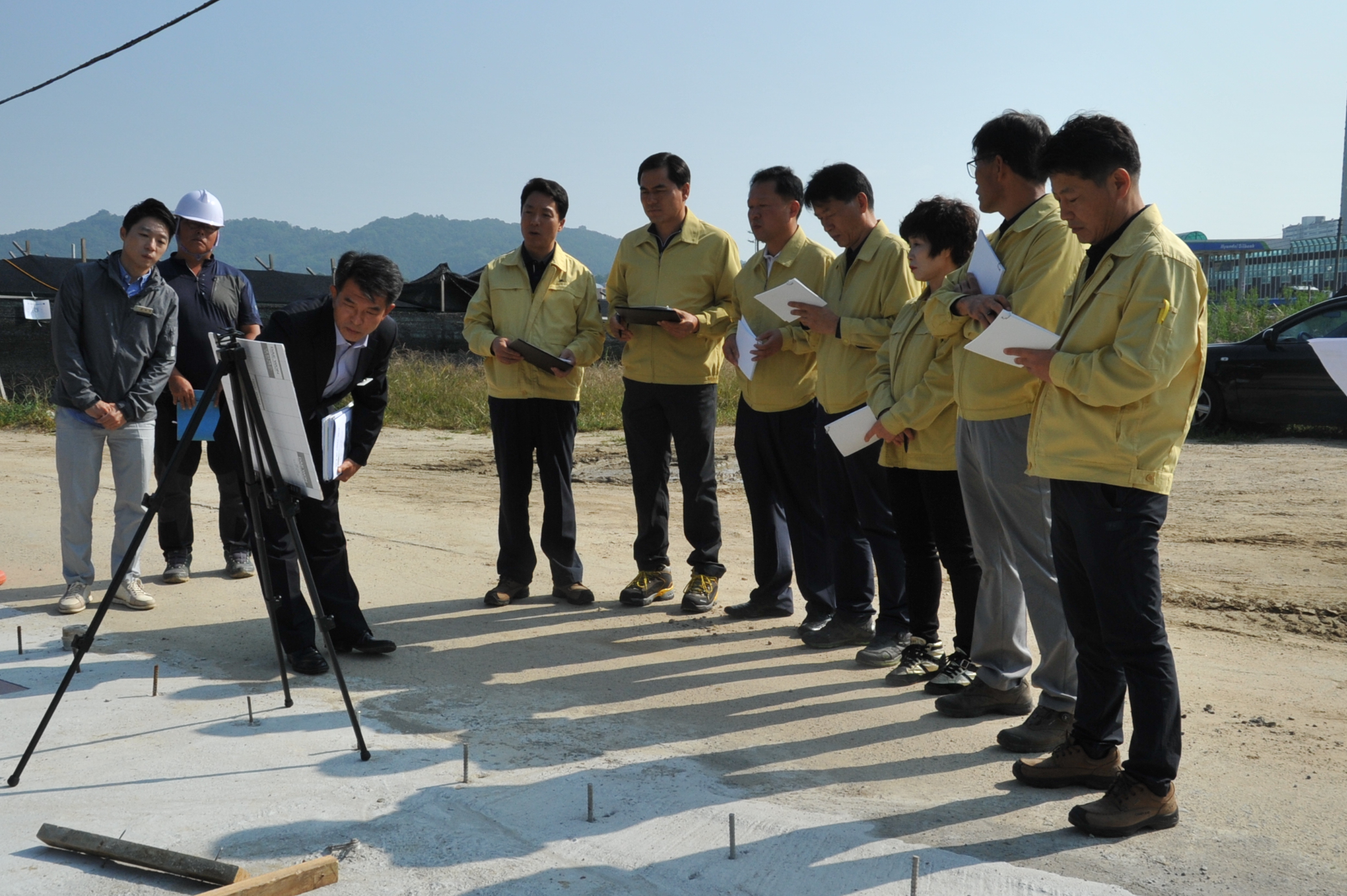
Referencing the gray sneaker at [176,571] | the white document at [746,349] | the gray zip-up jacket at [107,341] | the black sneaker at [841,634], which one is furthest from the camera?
the gray sneaker at [176,571]

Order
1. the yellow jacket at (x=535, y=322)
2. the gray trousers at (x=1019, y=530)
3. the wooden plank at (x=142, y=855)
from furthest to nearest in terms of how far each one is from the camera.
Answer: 1. the yellow jacket at (x=535, y=322)
2. the gray trousers at (x=1019, y=530)
3. the wooden plank at (x=142, y=855)

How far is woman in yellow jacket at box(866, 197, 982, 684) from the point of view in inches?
178

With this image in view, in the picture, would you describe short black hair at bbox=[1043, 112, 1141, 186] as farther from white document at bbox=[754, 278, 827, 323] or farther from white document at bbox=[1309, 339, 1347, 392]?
white document at bbox=[754, 278, 827, 323]

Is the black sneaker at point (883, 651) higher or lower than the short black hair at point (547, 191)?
lower

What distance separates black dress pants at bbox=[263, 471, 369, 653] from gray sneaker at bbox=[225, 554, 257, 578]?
169 cm

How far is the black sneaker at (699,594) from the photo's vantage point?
5945mm

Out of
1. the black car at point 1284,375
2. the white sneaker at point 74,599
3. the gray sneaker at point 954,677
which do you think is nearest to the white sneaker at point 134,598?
the white sneaker at point 74,599

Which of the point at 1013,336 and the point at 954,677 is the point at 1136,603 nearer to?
the point at 1013,336

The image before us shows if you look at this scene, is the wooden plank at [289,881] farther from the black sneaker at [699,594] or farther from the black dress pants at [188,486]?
the black dress pants at [188,486]

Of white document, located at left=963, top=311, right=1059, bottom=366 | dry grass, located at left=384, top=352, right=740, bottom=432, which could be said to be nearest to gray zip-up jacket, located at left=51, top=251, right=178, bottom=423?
Answer: white document, located at left=963, top=311, right=1059, bottom=366

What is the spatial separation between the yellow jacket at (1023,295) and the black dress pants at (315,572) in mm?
2813

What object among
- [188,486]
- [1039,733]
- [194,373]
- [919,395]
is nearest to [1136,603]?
[1039,733]

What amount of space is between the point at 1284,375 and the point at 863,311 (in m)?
9.12

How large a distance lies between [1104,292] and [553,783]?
2.32 m
